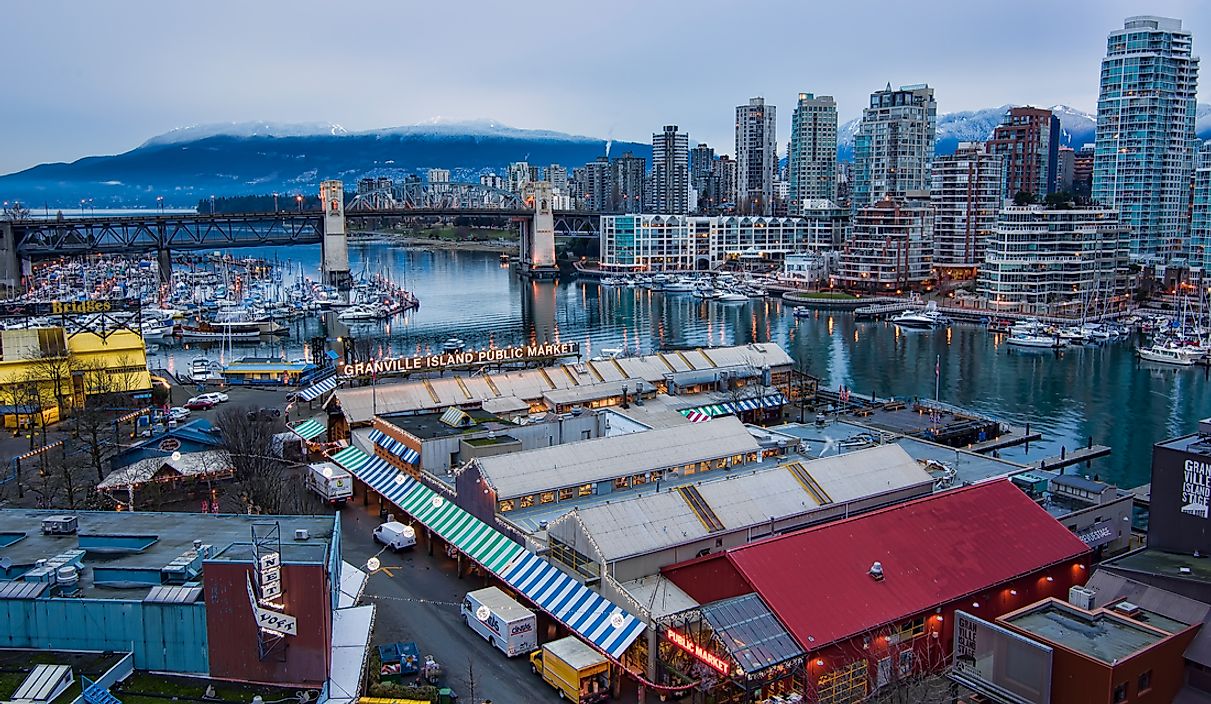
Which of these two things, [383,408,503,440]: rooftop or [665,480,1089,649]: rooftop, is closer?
[665,480,1089,649]: rooftop

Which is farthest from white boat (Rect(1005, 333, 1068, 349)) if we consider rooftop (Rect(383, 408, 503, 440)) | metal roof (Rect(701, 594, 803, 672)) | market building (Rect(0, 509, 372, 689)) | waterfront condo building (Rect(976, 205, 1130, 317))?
market building (Rect(0, 509, 372, 689))

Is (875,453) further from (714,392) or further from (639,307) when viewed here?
(639,307)

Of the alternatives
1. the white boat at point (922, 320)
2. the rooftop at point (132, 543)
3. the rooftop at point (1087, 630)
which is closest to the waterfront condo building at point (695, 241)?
the white boat at point (922, 320)

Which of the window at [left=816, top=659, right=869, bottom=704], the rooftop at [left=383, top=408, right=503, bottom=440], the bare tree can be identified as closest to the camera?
the window at [left=816, top=659, right=869, bottom=704]

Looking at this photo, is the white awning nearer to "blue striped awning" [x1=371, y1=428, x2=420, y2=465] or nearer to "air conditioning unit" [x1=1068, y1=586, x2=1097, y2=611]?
"blue striped awning" [x1=371, y1=428, x2=420, y2=465]

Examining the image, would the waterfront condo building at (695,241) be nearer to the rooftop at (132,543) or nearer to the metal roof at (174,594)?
the rooftop at (132,543)

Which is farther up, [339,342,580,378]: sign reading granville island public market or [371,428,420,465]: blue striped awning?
[339,342,580,378]: sign reading granville island public market
